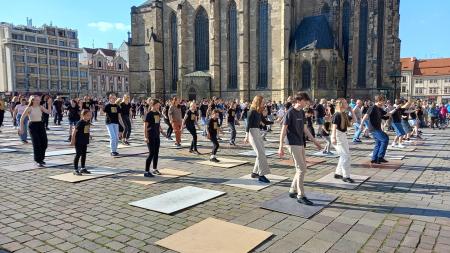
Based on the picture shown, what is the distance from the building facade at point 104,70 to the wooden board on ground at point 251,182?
281 feet

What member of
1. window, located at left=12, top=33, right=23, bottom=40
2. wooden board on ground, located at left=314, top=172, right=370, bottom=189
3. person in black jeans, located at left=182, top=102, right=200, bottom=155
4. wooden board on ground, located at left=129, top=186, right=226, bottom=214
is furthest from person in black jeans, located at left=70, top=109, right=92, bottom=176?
window, located at left=12, top=33, right=23, bottom=40

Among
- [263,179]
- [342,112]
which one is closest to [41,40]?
[263,179]

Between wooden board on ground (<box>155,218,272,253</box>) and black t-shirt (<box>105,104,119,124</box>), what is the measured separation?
20.1 ft

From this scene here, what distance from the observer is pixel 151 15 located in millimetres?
45656

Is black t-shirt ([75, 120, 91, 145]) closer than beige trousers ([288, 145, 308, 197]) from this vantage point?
No

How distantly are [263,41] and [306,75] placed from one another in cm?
630

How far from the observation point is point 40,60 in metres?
83.8

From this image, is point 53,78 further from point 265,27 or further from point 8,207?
point 8,207

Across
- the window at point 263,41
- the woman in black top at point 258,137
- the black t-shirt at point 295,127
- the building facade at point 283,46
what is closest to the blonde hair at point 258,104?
the woman in black top at point 258,137

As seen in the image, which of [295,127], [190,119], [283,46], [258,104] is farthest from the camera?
[283,46]

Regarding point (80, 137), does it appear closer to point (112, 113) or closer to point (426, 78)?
point (112, 113)

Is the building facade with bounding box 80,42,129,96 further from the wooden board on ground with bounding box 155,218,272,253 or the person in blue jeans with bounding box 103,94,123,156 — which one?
the wooden board on ground with bounding box 155,218,272,253

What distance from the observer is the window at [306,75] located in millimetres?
36103

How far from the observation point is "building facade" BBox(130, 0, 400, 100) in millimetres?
36312
